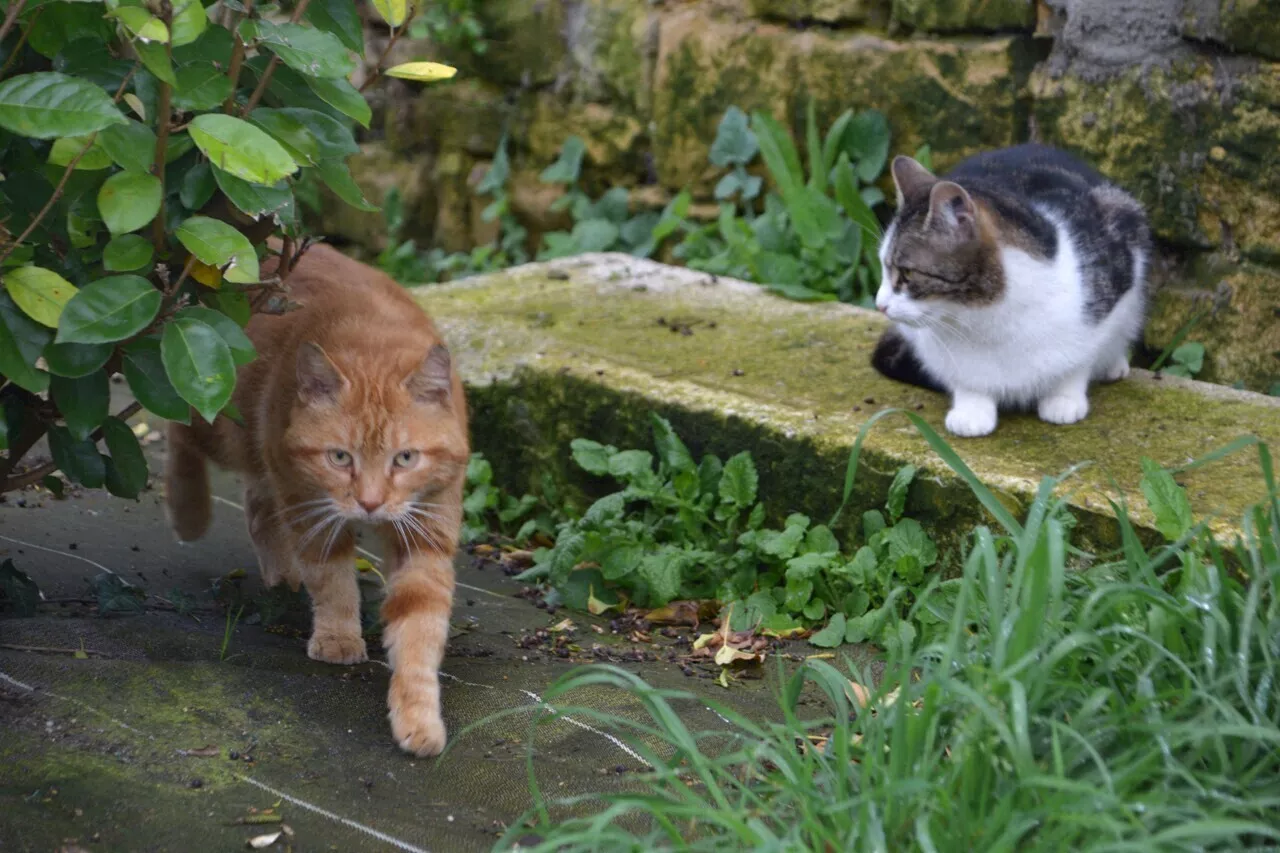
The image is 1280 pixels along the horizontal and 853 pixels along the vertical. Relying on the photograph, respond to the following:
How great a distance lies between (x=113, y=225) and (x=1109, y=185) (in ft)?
9.20

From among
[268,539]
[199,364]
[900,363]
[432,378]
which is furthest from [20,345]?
[900,363]

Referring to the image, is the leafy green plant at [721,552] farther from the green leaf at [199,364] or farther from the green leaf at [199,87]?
the green leaf at [199,87]

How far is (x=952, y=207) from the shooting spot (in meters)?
3.40

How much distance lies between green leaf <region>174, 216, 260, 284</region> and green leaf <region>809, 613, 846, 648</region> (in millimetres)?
1597

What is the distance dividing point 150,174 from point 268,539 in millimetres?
1418

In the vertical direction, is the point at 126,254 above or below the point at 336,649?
above

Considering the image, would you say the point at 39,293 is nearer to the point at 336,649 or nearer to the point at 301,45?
the point at 301,45

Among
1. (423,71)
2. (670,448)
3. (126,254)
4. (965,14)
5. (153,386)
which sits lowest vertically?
(670,448)

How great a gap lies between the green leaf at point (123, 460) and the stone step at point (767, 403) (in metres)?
1.54

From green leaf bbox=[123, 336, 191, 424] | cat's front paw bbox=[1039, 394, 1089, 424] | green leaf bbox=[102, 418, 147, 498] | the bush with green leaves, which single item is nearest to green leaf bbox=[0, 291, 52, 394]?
the bush with green leaves

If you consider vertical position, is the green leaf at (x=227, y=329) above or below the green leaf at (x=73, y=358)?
above

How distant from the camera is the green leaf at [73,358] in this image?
2.29 metres

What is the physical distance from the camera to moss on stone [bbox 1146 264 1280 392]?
4090 millimetres

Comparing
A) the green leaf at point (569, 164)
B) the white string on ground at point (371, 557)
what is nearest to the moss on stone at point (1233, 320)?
the white string on ground at point (371, 557)
